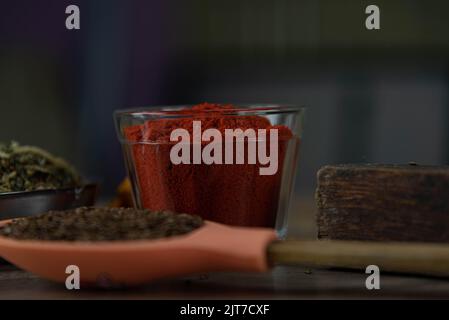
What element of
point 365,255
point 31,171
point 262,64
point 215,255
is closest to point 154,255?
point 215,255

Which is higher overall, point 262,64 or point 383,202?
point 262,64

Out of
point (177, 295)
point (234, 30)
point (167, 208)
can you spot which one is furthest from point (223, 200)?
point (234, 30)

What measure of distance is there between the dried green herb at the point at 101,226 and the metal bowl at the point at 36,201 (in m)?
0.08

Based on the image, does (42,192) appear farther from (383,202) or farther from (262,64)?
(262,64)

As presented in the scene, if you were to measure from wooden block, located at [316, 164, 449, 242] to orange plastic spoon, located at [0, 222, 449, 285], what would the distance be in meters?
0.08

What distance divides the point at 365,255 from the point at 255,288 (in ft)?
0.38

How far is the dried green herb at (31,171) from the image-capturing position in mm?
891

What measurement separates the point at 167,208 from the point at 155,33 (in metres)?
1.48

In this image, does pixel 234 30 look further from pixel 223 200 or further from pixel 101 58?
pixel 223 200

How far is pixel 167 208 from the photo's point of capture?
0.81 m

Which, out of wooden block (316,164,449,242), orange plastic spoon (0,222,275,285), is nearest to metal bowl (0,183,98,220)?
orange plastic spoon (0,222,275,285)

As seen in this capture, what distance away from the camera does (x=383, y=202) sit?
0.70m

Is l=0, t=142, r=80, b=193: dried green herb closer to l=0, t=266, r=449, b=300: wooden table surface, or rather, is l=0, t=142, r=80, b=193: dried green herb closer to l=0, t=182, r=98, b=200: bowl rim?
l=0, t=182, r=98, b=200: bowl rim

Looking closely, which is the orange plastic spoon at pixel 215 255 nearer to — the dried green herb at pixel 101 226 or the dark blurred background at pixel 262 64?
the dried green herb at pixel 101 226
